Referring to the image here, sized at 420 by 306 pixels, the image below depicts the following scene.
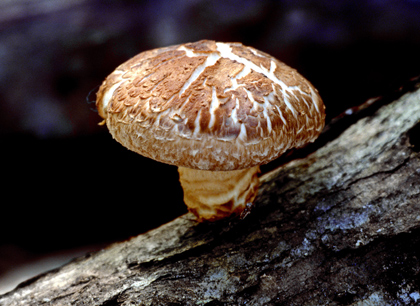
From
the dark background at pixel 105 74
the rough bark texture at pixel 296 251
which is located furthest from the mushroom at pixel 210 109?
the dark background at pixel 105 74

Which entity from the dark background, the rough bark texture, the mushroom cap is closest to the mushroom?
the mushroom cap

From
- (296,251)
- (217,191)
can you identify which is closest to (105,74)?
(217,191)

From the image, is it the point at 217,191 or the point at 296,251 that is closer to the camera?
the point at 296,251

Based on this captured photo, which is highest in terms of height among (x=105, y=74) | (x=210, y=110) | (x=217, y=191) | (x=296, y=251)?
(x=105, y=74)

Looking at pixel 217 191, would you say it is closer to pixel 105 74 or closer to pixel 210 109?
pixel 210 109

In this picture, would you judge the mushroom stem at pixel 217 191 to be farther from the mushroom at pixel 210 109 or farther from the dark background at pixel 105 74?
the dark background at pixel 105 74

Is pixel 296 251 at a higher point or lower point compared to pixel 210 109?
lower
